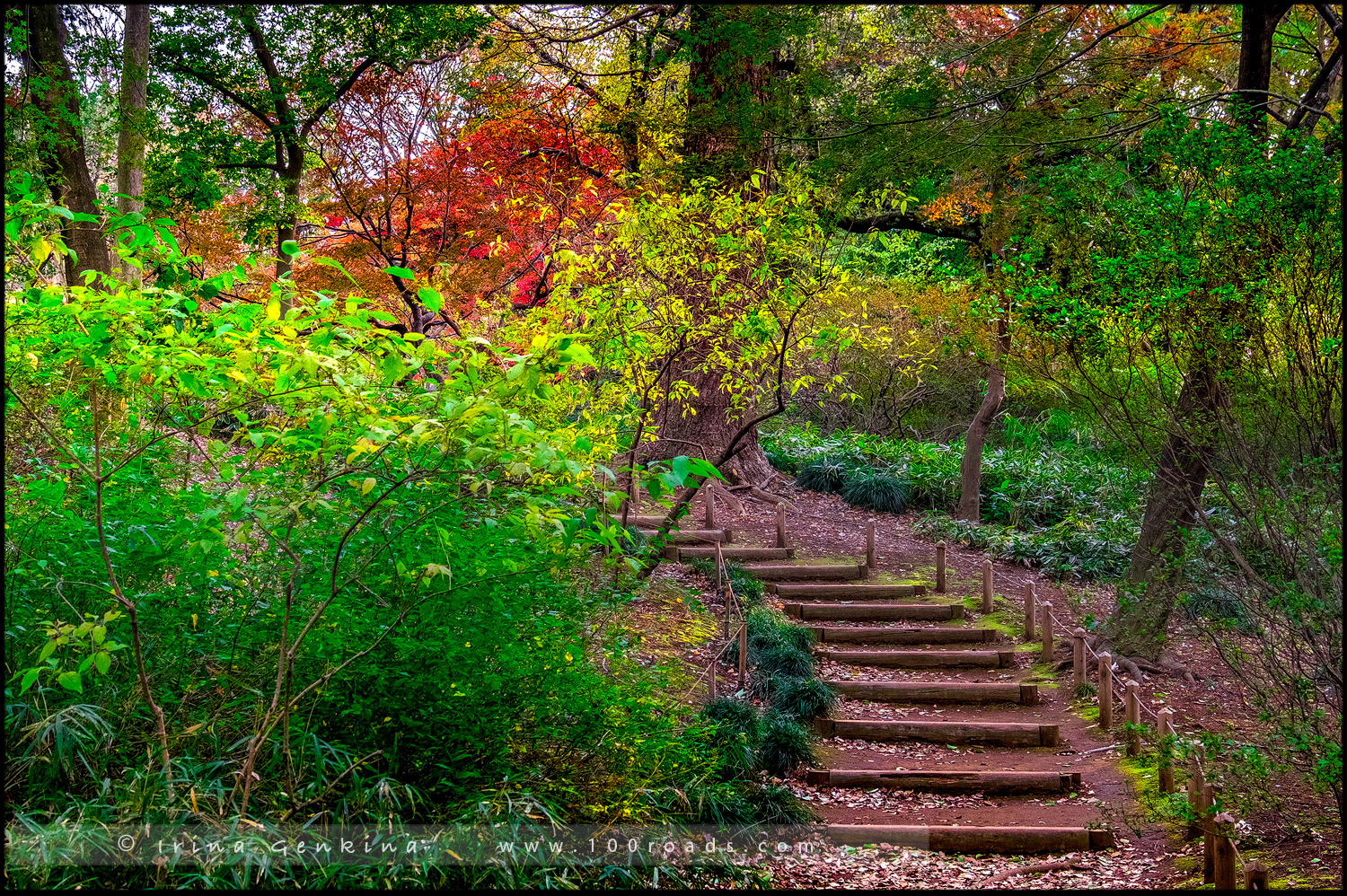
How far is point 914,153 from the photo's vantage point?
23.8ft

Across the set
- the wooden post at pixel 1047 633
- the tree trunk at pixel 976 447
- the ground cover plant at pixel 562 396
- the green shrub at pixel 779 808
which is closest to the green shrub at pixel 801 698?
the ground cover plant at pixel 562 396

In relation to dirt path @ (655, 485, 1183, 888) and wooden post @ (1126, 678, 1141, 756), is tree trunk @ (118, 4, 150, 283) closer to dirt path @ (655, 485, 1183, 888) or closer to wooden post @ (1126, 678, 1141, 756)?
dirt path @ (655, 485, 1183, 888)

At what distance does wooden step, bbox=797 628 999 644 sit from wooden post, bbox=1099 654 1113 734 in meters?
1.66

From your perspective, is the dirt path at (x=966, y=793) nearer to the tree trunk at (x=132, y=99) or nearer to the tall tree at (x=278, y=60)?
the tall tree at (x=278, y=60)

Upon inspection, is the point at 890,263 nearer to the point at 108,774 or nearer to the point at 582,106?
the point at 582,106

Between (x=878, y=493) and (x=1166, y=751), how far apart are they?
828 centimetres

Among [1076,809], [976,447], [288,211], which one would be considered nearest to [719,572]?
[1076,809]

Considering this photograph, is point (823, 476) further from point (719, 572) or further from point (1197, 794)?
point (1197, 794)

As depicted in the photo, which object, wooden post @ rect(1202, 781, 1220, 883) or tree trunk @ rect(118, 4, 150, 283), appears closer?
wooden post @ rect(1202, 781, 1220, 883)

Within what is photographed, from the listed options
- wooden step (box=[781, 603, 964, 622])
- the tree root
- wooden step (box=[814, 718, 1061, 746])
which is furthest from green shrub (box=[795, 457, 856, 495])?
the tree root

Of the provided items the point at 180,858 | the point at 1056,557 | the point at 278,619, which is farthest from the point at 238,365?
the point at 1056,557

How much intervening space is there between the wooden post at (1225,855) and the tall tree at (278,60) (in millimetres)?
8055

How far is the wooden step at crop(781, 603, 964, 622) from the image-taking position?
28.0 feet

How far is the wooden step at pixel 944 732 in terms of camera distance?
6.54m
